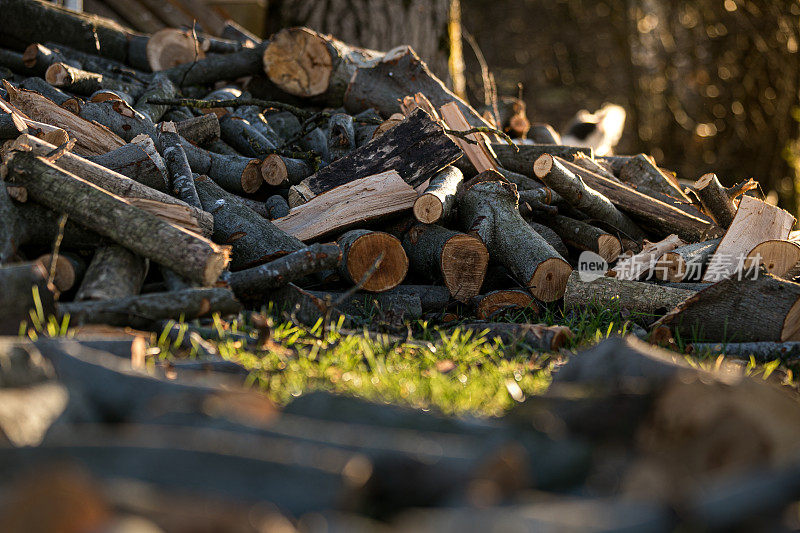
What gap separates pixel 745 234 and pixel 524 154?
1.83 metres

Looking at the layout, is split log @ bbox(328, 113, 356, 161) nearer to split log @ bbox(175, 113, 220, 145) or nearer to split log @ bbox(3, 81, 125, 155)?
split log @ bbox(175, 113, 220, 145)

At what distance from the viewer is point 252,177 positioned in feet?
16.6

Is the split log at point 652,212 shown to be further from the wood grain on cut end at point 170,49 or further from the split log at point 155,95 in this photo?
the wood grain on cut end at point 170,49

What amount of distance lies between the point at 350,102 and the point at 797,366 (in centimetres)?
432

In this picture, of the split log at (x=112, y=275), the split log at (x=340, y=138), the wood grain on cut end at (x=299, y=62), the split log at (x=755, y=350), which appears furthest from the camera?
the wood grain on cut end at (x=299, y=62)

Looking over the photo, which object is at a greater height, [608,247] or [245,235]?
[245,235]

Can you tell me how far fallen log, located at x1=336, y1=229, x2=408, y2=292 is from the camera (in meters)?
4.04

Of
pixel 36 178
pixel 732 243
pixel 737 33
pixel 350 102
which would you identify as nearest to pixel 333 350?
pixel 36 178

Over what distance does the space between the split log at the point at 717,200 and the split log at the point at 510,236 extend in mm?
1669

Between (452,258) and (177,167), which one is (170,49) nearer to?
(177,167)

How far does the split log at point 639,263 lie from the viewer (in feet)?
14.5

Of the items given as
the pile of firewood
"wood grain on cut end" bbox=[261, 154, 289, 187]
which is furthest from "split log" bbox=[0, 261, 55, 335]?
"wood grain on cut end" bbox=[261, 154, 289, 187]

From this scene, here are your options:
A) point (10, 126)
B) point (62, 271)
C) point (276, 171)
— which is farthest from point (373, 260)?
point (10, 126)

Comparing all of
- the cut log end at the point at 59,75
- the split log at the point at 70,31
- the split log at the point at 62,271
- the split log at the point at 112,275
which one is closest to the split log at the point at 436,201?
the split log at the point at 112,275
